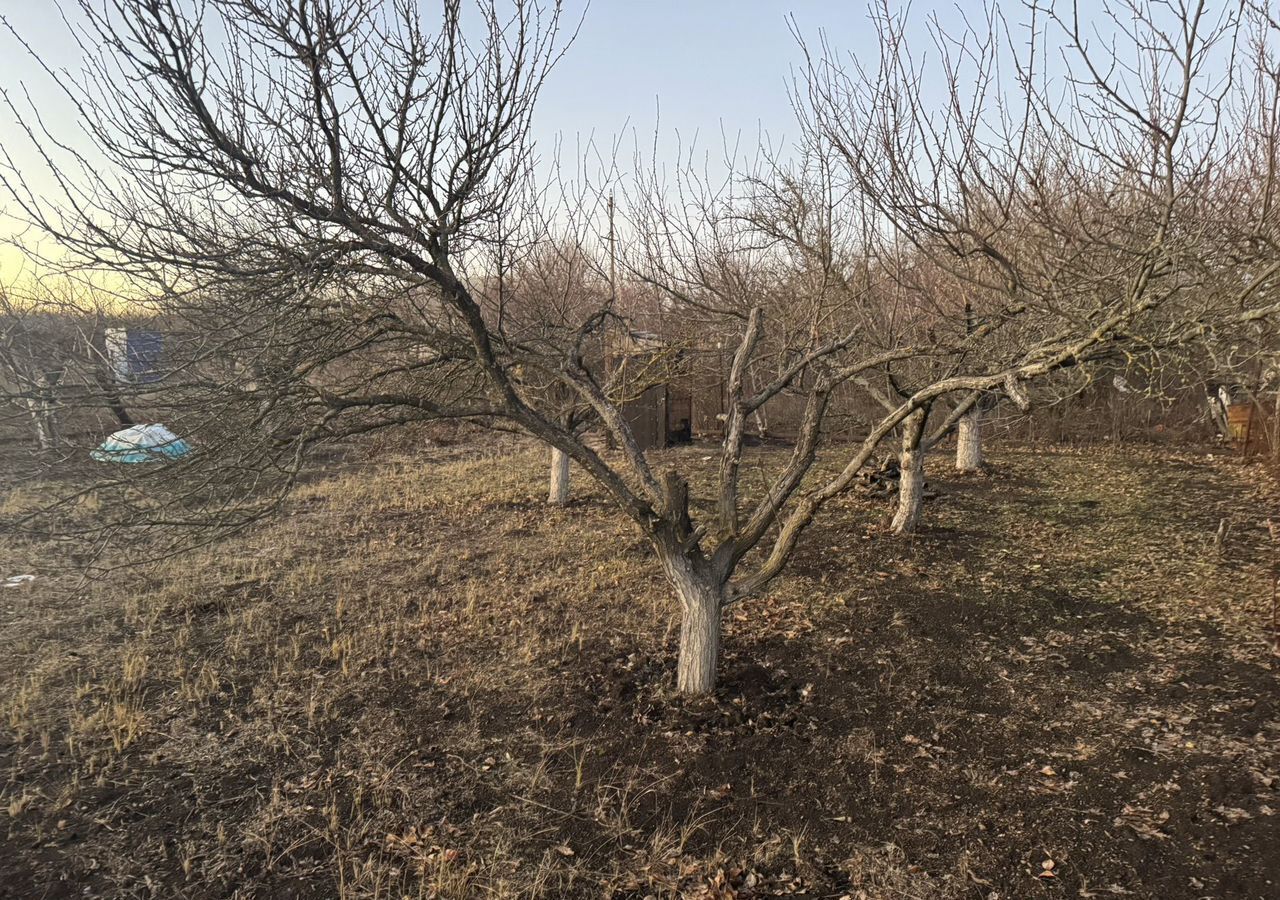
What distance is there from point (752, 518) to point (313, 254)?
8.02 ft

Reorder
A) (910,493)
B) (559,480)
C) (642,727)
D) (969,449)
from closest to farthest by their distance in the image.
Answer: (642,727), (910,493), (559,480), (969,449)

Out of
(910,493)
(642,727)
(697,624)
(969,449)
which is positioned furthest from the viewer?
(969,449)

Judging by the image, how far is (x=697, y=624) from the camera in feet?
12.8

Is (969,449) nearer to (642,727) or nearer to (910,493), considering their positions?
(910,493)

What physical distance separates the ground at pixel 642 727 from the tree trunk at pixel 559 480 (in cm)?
190

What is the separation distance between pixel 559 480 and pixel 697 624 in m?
4.93

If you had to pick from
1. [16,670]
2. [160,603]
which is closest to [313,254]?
[16,670]

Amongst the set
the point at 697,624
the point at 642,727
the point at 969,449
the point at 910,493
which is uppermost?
the point at 969,449

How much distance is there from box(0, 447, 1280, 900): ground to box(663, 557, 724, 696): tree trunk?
0.46 feet

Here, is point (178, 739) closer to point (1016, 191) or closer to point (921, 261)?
point (1016, 191)

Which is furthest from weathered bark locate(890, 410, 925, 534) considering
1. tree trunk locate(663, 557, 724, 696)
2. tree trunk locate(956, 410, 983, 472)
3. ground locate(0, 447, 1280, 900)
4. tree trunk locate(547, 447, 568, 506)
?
tree trunk locate(547, 447, 568, 506)

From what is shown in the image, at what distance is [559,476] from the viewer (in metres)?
8.59

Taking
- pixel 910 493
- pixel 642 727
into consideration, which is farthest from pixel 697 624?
pixel 910 493

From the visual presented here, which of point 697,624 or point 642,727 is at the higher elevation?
point 697,624
